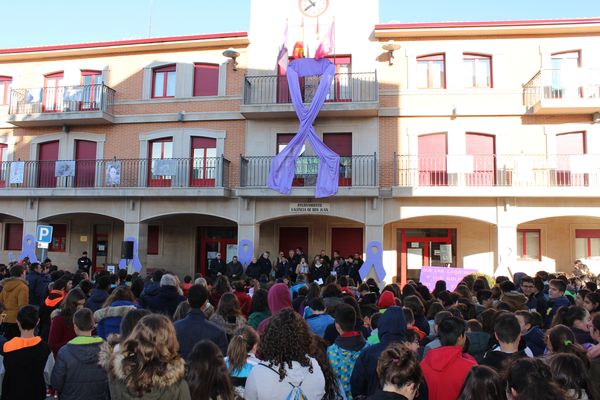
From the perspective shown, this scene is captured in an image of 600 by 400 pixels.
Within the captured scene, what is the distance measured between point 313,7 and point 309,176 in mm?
6540

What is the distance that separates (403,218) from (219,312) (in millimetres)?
11798

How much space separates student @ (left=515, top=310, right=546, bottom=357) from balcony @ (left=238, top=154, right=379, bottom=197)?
36.2ft

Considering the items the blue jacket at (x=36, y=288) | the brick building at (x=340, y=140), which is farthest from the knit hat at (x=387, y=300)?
the brick building at (x=340, y=140)

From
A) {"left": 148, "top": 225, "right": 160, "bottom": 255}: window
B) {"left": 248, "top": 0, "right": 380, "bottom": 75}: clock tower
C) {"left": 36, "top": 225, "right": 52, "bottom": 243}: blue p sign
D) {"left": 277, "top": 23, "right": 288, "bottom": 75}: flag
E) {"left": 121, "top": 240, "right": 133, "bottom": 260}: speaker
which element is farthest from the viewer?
{"left": 148, "top": 225, "right": 160, "bottom": 255}: window

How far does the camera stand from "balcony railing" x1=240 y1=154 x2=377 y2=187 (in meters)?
16.7

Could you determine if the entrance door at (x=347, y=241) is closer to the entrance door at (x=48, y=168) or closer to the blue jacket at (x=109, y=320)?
the entrance door at (x=48, y=168)

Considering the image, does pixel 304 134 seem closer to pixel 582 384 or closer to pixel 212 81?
pixel 212 81

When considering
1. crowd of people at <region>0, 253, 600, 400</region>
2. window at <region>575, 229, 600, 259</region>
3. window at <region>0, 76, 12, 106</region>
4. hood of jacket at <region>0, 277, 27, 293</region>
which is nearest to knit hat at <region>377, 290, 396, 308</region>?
crowd of people at <region>0, 253, 600, 400</region>

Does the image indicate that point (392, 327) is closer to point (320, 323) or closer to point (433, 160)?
point (320, 323)

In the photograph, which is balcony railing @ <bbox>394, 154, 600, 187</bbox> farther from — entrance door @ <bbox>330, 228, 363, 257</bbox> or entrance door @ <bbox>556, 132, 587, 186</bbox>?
entrance door @ <bbox>330, 228, 363, 257</bbox>

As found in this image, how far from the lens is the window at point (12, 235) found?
21.1 meters

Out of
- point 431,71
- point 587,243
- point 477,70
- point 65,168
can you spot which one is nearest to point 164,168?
point 65,168

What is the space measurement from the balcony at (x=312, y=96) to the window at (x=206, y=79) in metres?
1.72

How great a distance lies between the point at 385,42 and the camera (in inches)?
685
